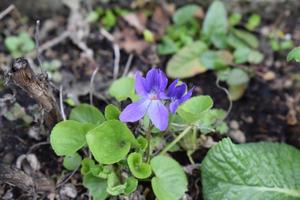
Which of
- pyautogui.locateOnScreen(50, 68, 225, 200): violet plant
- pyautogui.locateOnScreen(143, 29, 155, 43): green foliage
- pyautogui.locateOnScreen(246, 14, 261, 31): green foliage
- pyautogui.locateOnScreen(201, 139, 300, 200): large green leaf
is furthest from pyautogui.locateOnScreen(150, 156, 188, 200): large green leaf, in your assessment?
pyautogui.locateOnScreen(246, 14, 261, 31): green foliage

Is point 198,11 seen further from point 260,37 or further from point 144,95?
point 144,95

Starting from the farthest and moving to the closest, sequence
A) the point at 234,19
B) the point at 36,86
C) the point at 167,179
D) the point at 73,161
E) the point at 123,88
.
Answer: the point at 234,19 → the point at 123,88 → the point at 73,161 → the point at 167,179 → the point at 36,86

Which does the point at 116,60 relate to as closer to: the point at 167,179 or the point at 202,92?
the point at 202,92

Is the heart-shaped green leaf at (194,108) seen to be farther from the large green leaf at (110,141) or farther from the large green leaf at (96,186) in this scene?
the large green leaf at (96,186)

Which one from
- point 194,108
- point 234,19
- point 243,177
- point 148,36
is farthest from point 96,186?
point 234,19

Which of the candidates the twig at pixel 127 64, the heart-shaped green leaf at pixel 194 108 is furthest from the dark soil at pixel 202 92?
the heart-shaped green leaf at pixel 194 108

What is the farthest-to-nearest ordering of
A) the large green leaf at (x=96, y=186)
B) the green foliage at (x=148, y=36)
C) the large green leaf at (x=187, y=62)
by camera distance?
the green foliage at (x=148, y=36) < the large green leaf at (x=187, y=62) < the large green leaf at (x=96, y=186)

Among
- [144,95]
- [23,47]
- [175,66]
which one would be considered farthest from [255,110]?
[23,47]

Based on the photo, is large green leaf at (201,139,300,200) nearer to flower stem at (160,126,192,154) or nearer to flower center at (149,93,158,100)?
flower stem at (160,126,192,154)
